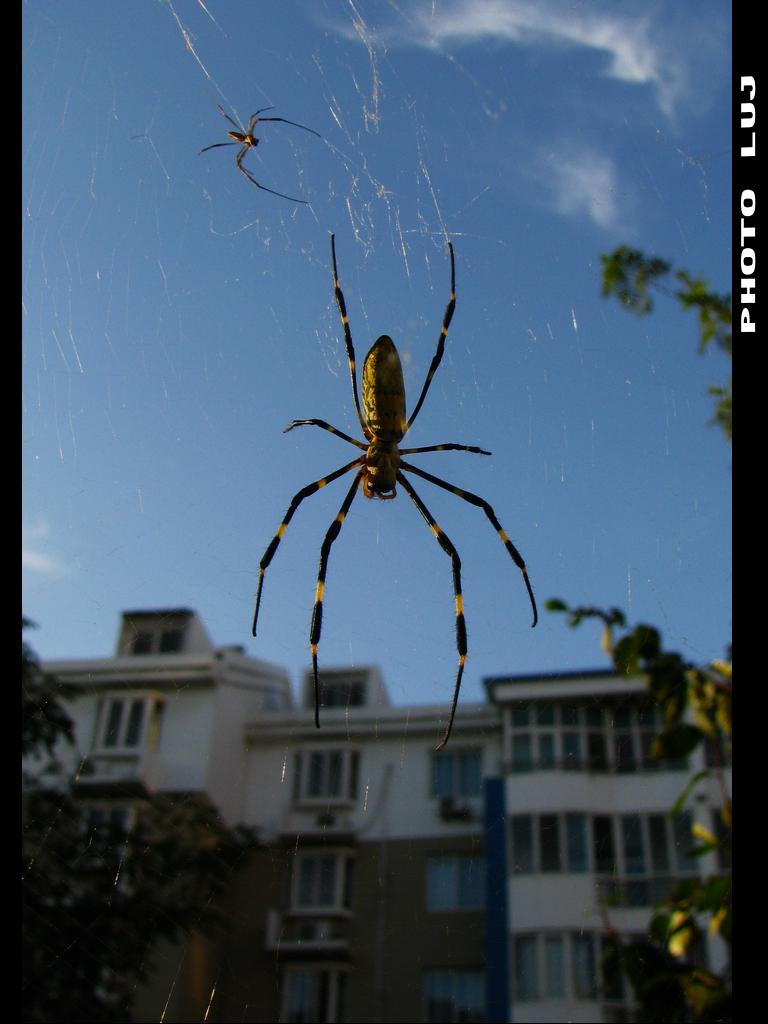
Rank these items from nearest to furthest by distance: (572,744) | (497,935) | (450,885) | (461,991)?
(497,935)
(461,991)
(450,885)
(572,744)

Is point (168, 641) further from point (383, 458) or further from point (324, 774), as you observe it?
point (383, 458)

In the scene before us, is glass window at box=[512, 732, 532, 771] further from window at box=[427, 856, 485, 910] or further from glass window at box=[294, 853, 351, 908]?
glass window at box=[294, 853, 351, 908]

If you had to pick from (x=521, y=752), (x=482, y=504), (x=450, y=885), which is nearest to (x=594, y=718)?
(x=521, y=752)

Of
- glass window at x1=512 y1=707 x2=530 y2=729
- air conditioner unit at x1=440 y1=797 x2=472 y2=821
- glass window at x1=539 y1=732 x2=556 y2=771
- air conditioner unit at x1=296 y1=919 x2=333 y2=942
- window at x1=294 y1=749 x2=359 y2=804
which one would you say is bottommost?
air conditioner unit at x1=296 y1=919 x2=333 y2=942

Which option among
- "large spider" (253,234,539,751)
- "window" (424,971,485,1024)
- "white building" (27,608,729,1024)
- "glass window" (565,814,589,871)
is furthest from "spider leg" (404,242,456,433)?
"glass window" (565,814,589,871)

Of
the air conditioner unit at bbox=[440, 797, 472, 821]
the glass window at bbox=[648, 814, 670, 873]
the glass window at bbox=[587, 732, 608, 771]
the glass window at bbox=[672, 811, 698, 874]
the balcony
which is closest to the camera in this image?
the glass window at bbox=[672, 811, 698, 874]
